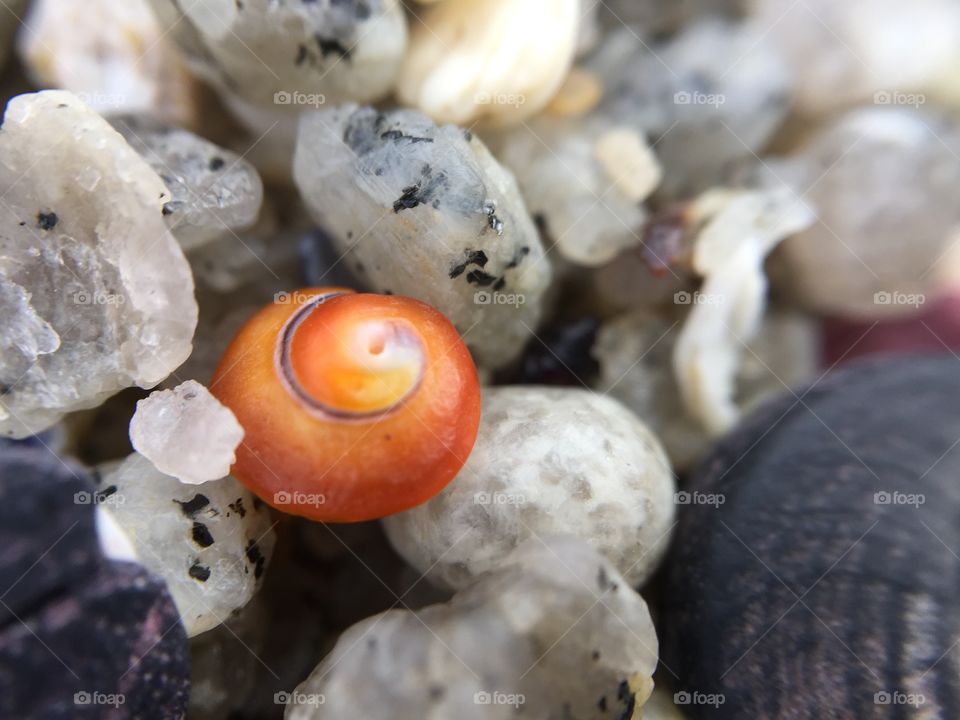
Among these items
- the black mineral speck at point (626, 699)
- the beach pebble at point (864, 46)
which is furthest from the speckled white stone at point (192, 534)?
the beach pebble at point (864, 46)

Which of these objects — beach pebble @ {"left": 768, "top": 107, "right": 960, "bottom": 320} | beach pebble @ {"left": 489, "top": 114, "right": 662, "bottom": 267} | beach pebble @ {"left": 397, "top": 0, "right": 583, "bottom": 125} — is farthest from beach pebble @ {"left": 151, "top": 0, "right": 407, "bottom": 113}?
beach pebble @ {"left": 768, "top": 107, "right": 960, "bottom": 320}

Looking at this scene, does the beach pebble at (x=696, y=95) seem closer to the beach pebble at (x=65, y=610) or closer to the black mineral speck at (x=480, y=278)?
the black mineral speck at (x=480, y=278)

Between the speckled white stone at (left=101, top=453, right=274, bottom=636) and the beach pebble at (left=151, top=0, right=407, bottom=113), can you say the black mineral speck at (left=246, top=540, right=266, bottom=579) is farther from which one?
the beach pebble at (left=151, top=0, right=407, bottom=113)

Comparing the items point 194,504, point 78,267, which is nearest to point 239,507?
point 194,504

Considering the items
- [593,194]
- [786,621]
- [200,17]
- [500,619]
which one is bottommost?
[786,621]

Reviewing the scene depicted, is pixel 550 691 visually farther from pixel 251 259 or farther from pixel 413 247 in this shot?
pixel 251 259

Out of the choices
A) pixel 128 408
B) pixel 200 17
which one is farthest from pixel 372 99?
pixel 128 408

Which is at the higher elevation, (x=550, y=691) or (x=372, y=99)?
(x=372, y=99)
